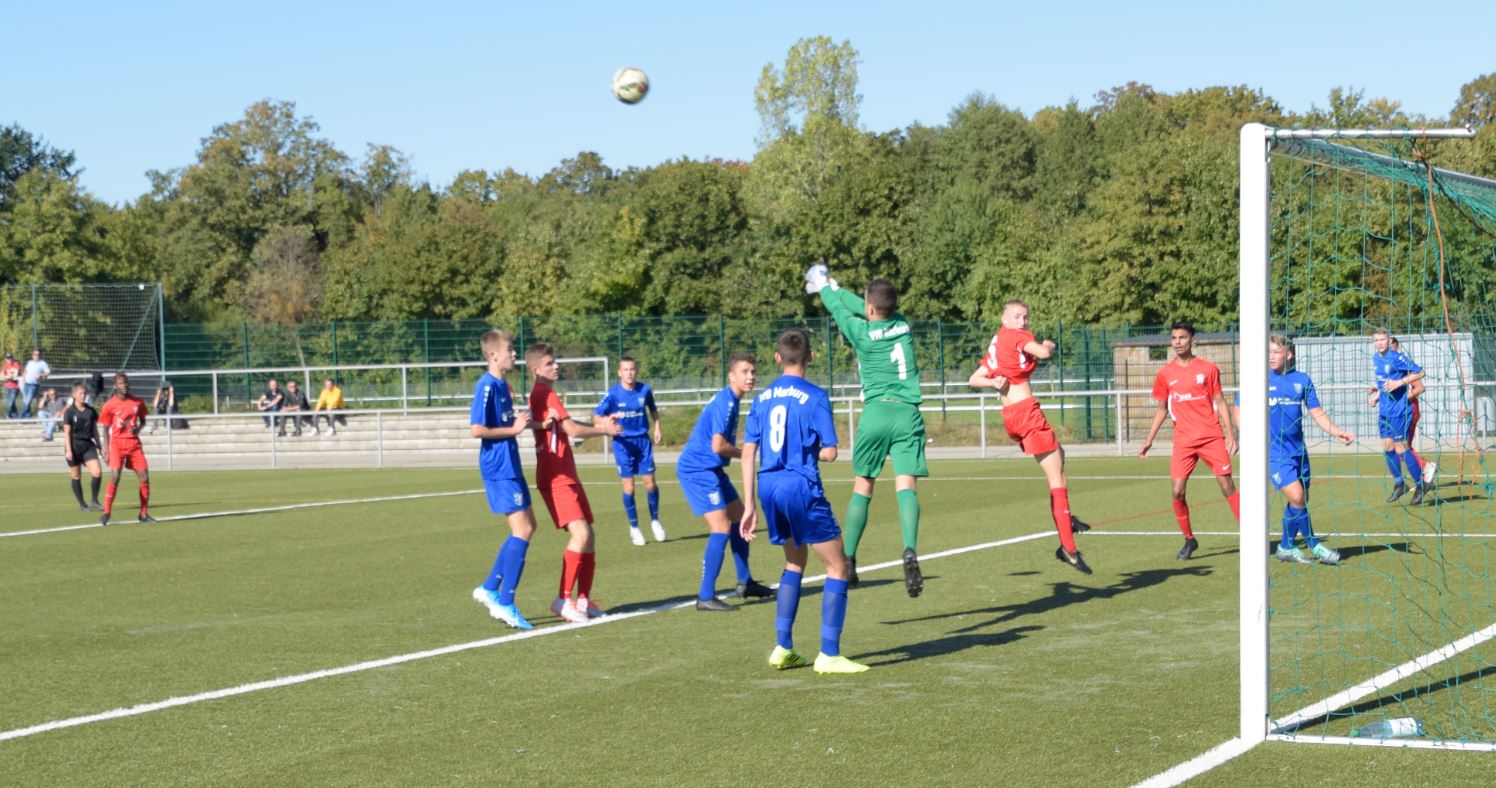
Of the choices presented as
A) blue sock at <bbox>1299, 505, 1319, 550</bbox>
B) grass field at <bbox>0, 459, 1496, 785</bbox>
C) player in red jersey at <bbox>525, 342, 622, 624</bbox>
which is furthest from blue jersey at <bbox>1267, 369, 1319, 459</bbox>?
player in red jersey at <bbox>525, 342, 622, 624</bbox>

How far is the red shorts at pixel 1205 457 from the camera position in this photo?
41.2ft

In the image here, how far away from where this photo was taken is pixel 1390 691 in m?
7.18

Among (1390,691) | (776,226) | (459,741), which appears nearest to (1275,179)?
(1390,691)

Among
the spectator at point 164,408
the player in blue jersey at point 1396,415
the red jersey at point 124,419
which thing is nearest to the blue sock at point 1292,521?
the player in blue jersey at point 1396,415

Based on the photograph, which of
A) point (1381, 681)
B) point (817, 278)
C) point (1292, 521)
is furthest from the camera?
point (1292, 521)

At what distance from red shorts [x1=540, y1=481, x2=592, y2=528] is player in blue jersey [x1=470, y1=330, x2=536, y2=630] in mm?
147

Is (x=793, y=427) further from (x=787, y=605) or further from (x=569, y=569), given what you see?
(x=569, y=569)

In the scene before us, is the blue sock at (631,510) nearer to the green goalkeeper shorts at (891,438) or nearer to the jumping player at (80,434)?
the green goalkeeper shorts at (891,438)

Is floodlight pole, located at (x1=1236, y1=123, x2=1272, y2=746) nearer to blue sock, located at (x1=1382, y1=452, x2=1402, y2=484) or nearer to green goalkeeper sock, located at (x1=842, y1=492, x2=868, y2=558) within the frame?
green goalkeeper sock, located at (x1=842, y1=492, x2=868, y2=558)

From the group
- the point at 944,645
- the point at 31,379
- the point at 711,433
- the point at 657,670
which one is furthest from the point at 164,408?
the point at 944,645

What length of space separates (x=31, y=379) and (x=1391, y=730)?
1436 inches

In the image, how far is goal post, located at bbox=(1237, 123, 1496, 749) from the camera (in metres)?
6.43

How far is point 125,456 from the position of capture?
19.2 metres

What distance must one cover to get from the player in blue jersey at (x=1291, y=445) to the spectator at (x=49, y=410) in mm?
29984
